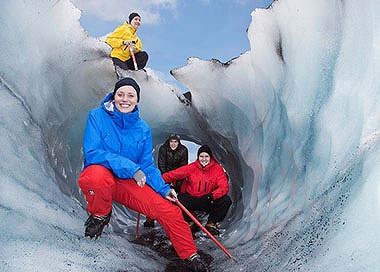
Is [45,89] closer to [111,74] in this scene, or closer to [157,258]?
[111,74]

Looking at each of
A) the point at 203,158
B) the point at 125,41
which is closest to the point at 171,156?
the point at 203,158

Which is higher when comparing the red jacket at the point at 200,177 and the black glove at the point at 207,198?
the red jacket at the point at 200,177

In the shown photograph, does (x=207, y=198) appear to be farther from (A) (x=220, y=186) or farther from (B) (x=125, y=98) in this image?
(B) (x=125, y=98)

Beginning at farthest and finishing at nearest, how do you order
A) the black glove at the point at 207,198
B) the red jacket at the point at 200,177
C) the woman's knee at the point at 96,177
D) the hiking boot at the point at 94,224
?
1. the red jacket at the point at 200,177
2. the black glove at the point at 207,198
3. the hiking boot at the point at 94,224
4. the woman's knee at the point at 96,177

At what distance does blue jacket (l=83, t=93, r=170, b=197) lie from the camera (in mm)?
2633

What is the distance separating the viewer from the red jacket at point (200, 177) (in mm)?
4199

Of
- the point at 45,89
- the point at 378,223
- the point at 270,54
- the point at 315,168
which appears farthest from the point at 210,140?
the point at 378,223

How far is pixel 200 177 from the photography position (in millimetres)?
4203

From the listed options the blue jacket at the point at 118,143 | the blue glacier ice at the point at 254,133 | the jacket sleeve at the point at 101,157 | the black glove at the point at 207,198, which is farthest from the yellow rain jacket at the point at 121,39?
the jacket sleeve at the point at 101,157

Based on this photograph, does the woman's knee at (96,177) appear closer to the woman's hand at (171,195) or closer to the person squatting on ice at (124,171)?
the person squatting on ice at (124,171)

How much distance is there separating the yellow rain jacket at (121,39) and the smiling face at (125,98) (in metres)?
2.45

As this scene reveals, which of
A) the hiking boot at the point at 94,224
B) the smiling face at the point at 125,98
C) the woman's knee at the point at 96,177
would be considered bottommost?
the hiking boot at the point at 94,224

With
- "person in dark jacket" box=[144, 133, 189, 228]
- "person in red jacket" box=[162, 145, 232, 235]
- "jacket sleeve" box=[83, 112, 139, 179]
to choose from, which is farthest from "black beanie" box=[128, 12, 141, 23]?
"jacket sleeve" box=[83, 112, 139, 179]

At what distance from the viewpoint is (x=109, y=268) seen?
2.57 meters
